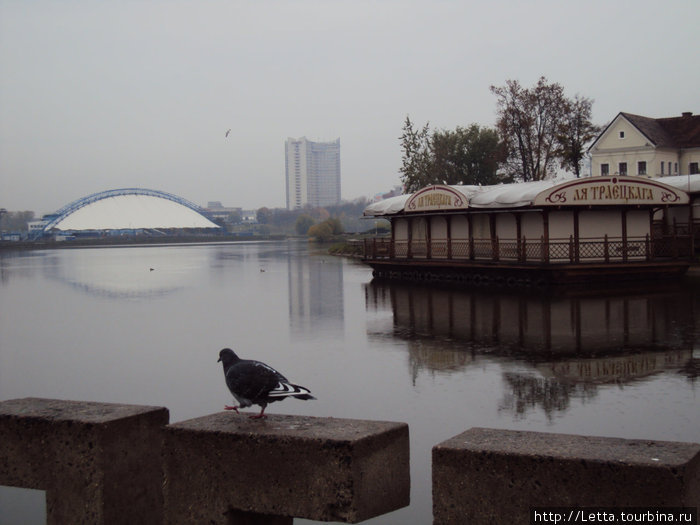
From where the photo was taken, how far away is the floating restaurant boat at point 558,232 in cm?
2894

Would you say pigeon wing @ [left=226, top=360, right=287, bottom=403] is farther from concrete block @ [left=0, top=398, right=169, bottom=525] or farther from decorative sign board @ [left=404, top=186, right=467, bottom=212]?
decorative sign board @ [left=404, top=186, right=467, bottom=212]

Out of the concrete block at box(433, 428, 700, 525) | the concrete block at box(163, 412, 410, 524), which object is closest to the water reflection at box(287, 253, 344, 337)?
the concrete block at box(163, 412, 410, 524)

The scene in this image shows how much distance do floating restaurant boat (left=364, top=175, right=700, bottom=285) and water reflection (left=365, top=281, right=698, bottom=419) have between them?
10.4 ft

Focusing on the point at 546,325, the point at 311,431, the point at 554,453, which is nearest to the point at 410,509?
the point at 311,431

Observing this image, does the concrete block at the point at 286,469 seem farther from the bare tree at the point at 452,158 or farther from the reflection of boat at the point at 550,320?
the bare tree at the point at 452,158

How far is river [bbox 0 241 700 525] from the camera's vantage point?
31.7ft

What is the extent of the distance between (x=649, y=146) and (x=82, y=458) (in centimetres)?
5897

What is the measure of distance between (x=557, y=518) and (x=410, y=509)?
10.1 feet

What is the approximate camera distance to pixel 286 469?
460 centimetres

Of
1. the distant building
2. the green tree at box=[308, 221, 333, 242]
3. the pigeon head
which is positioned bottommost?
the pigeon head

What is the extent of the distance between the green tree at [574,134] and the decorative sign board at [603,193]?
95.6 feet

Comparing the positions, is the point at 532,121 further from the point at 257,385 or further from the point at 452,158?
the point at 257,385

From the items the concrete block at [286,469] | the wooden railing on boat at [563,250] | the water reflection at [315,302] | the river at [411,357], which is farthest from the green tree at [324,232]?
the concrete block at [286,469]

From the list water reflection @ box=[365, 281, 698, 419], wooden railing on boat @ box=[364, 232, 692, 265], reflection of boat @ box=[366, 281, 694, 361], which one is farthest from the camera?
wooden railing on boat @ box=[364, 232, 692, 265]
